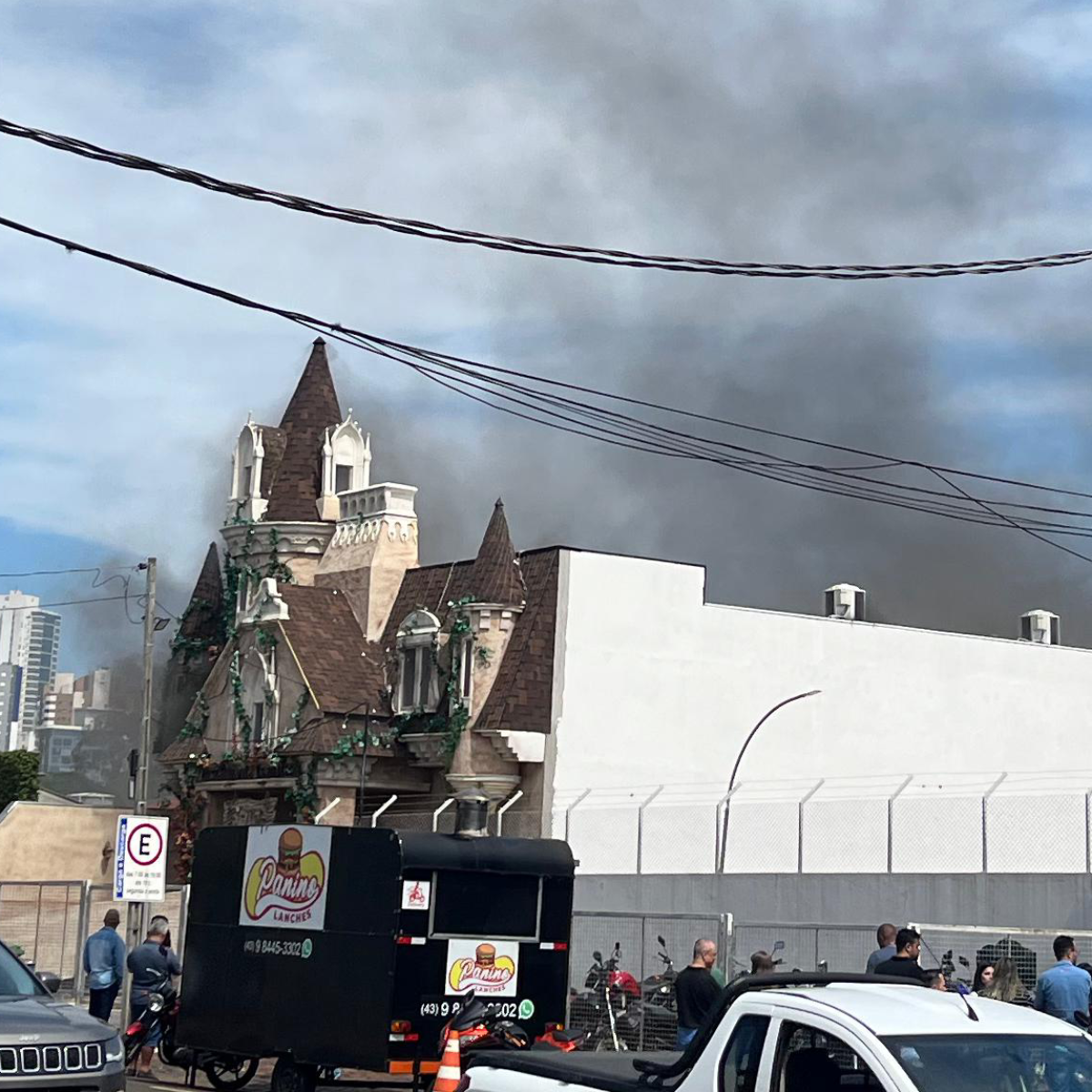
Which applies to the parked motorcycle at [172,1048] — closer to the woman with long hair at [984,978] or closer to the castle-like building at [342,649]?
the woman with long hair at [984,978]

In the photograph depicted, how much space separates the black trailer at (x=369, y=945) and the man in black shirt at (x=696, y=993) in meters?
2.94

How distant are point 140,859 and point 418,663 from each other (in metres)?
22.0

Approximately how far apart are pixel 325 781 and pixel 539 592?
6.86 m

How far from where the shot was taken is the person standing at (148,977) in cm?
2058

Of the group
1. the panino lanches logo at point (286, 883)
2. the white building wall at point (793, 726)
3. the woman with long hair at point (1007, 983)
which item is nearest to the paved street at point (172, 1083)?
the panino lanches logo at point (286, 883)

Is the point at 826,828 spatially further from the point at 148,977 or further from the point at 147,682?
the point at 148,977

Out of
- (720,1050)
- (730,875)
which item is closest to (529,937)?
(720,1050)

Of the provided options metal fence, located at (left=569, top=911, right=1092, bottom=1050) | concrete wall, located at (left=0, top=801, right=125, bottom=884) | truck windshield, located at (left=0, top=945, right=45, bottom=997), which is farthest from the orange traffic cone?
concrete wall, located at (left=0, top=801, right=125, bottom=884)

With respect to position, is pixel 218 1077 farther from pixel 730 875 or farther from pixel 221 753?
pixel 221 753

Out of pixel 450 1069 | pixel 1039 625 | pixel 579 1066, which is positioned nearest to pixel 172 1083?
pixel 450 1069

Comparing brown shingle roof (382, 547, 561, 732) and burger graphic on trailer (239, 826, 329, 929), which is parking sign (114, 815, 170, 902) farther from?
brown shingle roof (382, 547, 561, 732)

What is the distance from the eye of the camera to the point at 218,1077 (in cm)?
1991

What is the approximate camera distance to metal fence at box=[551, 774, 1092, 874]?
112 ft

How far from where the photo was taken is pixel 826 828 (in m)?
36.8
